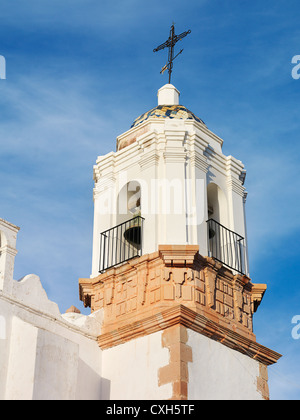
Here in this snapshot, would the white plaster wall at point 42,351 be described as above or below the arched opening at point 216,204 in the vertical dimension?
below

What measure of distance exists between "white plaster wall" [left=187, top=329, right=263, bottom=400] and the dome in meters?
5.22

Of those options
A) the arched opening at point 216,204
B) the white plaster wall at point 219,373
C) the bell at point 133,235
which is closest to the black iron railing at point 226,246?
the arched opening at point 216,204

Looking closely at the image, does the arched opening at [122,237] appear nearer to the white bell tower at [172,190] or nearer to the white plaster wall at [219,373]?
the white bell tower at [172,190]

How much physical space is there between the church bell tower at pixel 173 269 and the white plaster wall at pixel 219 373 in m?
0.02

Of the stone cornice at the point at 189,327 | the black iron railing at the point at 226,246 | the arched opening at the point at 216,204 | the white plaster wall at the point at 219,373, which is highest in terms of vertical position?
the arched opening at the point at 216,204

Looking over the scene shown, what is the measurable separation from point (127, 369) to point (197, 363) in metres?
1.24

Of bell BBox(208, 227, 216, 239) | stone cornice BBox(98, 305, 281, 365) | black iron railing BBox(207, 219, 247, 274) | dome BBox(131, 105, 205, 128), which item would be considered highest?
dome BBox(131, 105, 205, 128)

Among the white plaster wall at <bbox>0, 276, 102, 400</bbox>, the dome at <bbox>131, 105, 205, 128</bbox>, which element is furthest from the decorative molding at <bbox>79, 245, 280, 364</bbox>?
the dome at <bbox>131, 105, 205, 128</bbox>

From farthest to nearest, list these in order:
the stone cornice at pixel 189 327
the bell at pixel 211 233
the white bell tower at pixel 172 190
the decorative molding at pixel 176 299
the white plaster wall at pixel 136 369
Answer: the bell at pixel 211 233
the white bell tower at pixel 172 190
the decorative molding at pixel 176 299
the stone cornice at pixel 189 327
the white plaster wall at pixel 136 369

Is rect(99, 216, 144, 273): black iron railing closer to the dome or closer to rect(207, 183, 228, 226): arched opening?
rect(207, 183, 228, 226): arched opening

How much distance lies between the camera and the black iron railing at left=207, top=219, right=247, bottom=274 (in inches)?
648

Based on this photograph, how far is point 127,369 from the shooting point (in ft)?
48.3

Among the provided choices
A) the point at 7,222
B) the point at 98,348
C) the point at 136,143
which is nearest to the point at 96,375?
the point at 98,348

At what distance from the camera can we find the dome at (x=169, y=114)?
17984 mm
